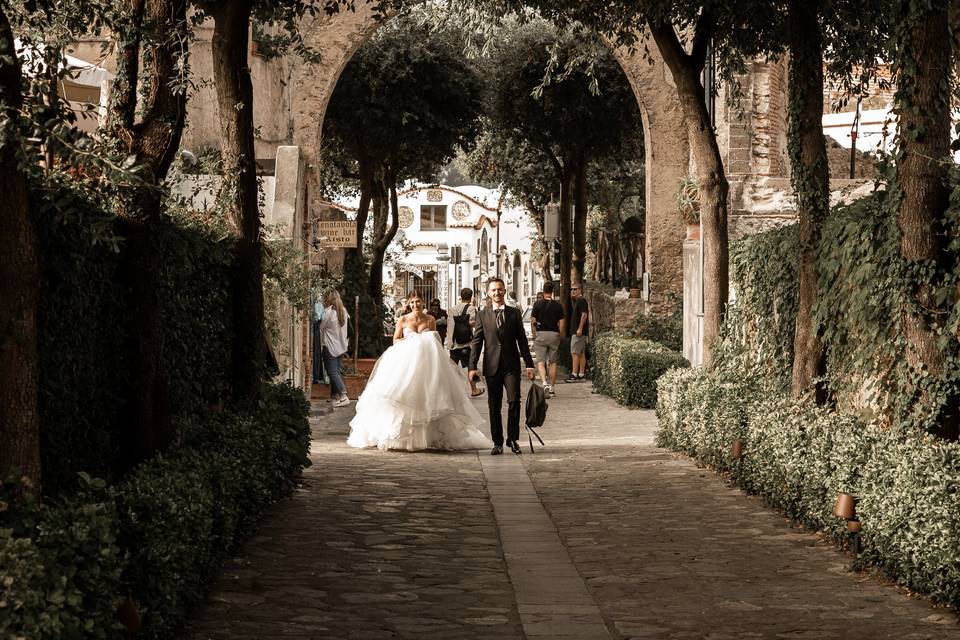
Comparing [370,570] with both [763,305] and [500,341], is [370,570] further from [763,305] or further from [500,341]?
[500,341]

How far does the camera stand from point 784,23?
1212 cm

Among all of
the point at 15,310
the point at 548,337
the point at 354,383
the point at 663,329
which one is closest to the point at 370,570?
the point at 15,310

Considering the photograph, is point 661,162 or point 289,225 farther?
point 661,162

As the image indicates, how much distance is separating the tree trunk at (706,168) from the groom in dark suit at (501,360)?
2.05 meters

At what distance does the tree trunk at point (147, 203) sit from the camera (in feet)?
22.6

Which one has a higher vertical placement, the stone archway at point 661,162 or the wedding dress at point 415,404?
the stone archway at point 661,162

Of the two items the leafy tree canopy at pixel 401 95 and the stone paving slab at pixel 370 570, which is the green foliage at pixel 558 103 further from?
the stone paving slab at pixel 370 570

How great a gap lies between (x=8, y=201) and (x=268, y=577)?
116 inches

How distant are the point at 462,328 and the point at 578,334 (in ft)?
8.28

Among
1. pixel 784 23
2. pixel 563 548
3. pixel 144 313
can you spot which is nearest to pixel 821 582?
→ pixel 563 548

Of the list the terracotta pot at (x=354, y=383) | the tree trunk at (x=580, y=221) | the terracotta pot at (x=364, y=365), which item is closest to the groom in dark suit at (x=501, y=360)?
the terracotta pot at (x=354, y=383)

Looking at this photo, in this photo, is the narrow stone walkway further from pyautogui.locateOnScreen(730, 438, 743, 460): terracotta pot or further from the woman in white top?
the woman in white top

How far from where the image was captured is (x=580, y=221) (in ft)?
102

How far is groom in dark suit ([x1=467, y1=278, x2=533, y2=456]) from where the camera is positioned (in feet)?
44.1
